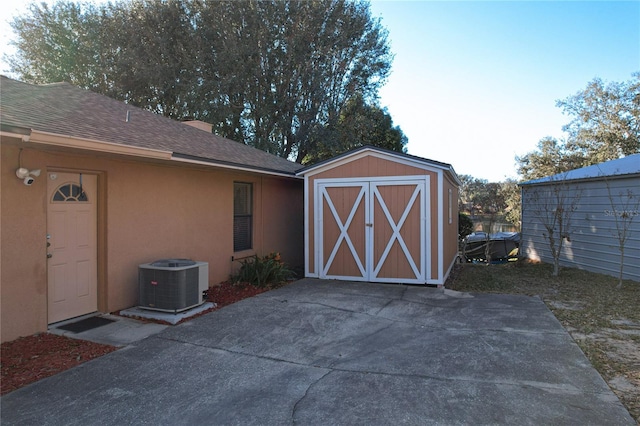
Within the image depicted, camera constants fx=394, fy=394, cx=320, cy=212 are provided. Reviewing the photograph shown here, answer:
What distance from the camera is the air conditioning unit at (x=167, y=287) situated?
567 cm

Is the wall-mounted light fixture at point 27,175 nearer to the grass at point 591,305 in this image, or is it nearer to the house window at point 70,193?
the house window at point 70,193

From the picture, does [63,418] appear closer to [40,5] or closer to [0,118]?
[0,118]

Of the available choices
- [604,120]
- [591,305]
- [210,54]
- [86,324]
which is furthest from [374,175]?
[604,120]

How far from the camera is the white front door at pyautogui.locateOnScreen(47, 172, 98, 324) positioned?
511cm

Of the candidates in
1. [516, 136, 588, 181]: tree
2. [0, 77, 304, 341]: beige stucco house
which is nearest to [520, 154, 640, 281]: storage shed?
[0, 77, 304, 341]: beige stucco house

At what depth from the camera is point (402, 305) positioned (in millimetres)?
6605

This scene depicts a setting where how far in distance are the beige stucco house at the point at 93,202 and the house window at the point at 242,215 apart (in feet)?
0.42

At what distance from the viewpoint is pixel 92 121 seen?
5719 mm

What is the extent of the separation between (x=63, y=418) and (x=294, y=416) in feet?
5.75

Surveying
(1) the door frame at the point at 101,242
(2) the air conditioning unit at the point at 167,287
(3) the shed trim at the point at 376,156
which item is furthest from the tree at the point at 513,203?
(1) the door frame at the point at 101,242

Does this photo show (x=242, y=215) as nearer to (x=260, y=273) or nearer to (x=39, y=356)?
(x=260, y=273)

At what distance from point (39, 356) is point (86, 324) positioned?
1.09 metres

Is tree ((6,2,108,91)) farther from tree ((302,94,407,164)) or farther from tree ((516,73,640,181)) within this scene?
tree ((516,73,640,181))

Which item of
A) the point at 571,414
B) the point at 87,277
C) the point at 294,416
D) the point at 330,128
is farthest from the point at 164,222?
the point at 330,128
